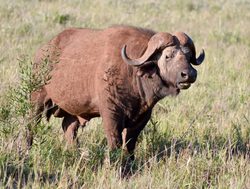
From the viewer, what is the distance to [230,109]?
980 centimetres

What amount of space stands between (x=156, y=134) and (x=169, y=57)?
137 centimetres

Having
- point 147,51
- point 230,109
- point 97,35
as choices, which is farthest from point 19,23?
point 147,51

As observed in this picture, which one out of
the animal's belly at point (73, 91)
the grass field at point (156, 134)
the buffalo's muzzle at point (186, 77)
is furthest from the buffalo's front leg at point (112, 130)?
the buffalo's muzzle at point (186, 77)

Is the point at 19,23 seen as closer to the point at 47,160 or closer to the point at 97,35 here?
the point at 97,35

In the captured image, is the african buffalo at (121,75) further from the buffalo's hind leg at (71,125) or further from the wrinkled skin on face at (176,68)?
the buffalo's hind leg at (71,125)

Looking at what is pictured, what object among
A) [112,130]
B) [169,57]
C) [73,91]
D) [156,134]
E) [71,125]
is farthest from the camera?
[71,125]

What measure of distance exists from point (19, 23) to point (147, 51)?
941 cm

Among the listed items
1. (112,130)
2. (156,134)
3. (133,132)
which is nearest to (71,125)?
(156,134)

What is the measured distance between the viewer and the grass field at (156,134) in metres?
5.91

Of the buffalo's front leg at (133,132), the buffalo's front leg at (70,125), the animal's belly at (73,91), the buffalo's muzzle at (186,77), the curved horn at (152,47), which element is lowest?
the buffalo's front leg at (70,125)

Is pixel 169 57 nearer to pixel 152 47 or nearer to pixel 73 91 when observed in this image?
pixel 152 47

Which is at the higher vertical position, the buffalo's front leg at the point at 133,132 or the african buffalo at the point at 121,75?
the african buffalo at the point at 121,75

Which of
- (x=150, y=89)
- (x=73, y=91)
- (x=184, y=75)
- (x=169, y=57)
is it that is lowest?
(x=73, y=91)

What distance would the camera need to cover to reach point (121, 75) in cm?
693
